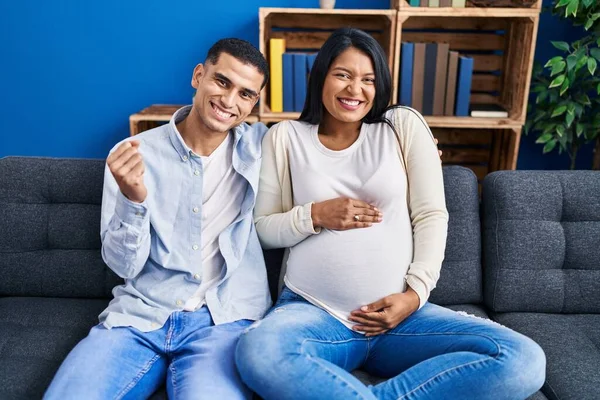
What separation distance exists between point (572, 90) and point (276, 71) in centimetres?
134

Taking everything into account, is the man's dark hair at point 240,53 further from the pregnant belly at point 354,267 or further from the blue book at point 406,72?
the blue book at point 406,72

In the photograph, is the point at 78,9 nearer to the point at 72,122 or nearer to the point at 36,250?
the point at 72,122

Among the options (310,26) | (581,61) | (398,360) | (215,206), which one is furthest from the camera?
(310,26)

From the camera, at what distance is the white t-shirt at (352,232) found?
4.41ft

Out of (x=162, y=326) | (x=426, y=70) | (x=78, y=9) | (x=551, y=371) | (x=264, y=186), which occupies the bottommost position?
(x=551, y=371)

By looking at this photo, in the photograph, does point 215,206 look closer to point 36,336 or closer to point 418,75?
Result: point 36,336

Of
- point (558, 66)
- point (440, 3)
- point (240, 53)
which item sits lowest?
point (558, 66)

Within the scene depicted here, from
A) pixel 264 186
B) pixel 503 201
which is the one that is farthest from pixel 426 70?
pixel 264 186

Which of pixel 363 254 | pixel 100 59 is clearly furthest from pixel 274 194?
pixel 100 59

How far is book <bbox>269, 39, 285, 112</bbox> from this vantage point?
7.95 feet

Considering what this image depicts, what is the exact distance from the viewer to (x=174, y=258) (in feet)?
4.39

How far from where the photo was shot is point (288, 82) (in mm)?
2465

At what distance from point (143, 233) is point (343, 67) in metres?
0.64

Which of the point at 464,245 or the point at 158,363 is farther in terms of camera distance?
the point at 464,245
